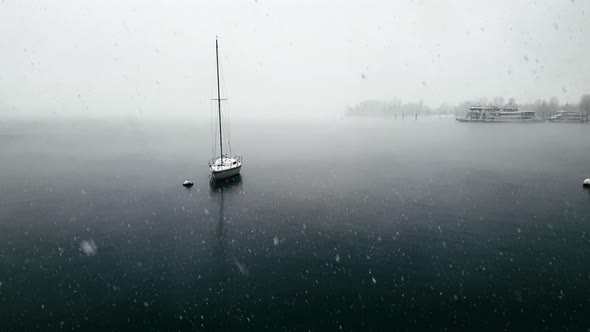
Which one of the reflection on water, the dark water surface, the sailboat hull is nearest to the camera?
the dark water surface

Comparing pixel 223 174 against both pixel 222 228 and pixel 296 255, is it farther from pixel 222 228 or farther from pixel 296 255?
pixel 296 255

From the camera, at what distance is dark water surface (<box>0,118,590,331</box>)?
1942cm

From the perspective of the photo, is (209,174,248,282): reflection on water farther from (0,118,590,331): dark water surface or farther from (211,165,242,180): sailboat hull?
(211,165,242,180): sailboat hull

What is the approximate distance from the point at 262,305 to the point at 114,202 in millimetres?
31658

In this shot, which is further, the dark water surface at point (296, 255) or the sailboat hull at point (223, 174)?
the sailboat hull at point (223, 174)

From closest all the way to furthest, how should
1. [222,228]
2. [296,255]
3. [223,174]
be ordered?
[296,255], [222,228], [223,174]

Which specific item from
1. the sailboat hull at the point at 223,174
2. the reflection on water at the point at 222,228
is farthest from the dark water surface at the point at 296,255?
the sailboat hull at the point at 223,174

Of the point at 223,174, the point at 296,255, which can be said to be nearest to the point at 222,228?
the point at 296,255

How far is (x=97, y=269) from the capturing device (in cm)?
2491

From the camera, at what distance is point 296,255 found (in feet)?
89.4

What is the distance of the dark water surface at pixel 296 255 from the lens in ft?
63.7

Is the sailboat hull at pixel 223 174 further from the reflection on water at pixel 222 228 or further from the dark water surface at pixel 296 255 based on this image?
the dark water surface at pixel 296 255

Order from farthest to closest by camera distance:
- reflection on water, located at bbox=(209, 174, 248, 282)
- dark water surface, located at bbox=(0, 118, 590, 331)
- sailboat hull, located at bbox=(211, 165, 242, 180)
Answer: sailboat hull, located at bbox=(211, 165, 242, 180)
reflection on water, located at bbox=(209, 174, 248, 282)
dark water surface, located at bbox=(0, 118, 590, 331)

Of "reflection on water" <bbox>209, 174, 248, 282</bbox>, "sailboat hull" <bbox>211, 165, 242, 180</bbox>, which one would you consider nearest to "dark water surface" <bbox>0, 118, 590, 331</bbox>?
"reflection on water" <bbox>209, 174, 248, 282</bbox>
